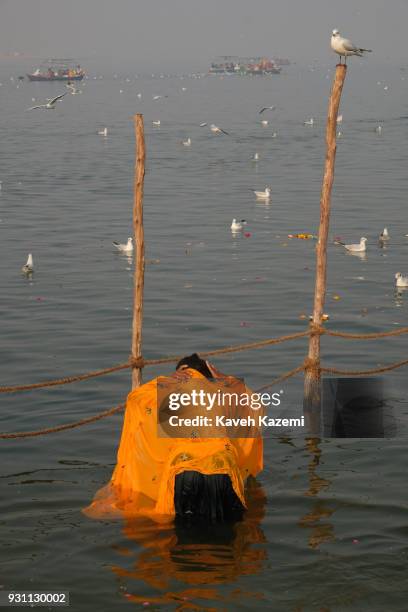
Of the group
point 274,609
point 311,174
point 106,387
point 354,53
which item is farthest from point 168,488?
point 311,174

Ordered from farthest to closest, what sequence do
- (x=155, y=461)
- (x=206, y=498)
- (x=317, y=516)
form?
(x=317, y=516) < (x=155, y=461) < (x=206, y=498)

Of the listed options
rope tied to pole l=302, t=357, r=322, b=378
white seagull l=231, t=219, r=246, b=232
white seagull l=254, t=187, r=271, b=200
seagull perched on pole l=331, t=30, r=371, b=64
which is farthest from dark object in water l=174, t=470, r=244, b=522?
white seagull l=254, t=187, r=271, b=200

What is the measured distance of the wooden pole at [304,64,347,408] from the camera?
45.7 ft

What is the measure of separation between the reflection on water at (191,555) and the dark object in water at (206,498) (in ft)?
0.54

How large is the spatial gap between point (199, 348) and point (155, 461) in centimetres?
727

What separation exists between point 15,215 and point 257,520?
79.3 feet

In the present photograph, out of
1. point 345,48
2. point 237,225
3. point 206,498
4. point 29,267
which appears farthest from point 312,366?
point 237,225

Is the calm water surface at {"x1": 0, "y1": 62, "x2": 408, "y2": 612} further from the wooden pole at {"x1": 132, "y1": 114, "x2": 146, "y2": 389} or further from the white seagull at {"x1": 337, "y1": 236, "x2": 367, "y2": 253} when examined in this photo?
the wooden pole at {"x1": 132, "y1": 114, "x2": 146, "y2": 389}

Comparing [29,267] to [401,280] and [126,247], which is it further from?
[401,280]

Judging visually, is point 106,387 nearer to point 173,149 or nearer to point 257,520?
point 257,520

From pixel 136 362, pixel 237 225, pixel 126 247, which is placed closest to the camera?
pixel 136 362

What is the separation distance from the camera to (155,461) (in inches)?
452

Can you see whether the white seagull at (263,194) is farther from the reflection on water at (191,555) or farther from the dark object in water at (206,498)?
the dark object in water at (206,498)

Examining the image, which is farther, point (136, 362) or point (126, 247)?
point (126, 247)
